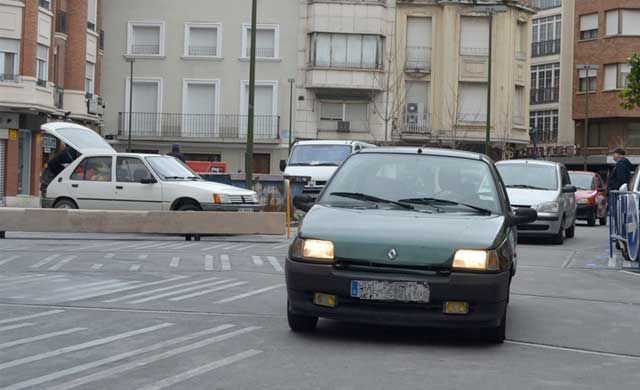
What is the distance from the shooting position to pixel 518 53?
5522 cm

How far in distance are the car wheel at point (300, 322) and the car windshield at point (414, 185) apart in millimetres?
1034

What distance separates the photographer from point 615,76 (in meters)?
60.5

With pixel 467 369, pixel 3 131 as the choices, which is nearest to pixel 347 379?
pixel 467 369

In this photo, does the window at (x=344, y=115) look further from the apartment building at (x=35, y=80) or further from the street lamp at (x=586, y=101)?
the street lamp at (x=586, y=101)

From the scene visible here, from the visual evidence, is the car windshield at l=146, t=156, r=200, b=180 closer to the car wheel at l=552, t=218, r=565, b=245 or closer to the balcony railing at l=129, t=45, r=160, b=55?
the car wheel at l=552, t=218, r=565, b=245

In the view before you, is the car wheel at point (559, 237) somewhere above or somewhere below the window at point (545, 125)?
below

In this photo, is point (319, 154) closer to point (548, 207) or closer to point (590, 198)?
point (590, 198)

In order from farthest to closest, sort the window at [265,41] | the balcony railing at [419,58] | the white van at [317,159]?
the balcony railing at [419,58] → the window at [265,41] → the white van at [317,159]

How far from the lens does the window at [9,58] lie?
3916cm

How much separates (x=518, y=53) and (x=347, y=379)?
4996cm

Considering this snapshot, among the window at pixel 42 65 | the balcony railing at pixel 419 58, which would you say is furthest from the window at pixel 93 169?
the balcony railing at pixel 419 58

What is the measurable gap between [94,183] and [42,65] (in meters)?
21.1

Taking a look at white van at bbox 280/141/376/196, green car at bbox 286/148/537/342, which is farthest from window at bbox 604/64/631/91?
green car at bbox 286/148/537/342

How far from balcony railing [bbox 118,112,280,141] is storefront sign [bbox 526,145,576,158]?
19.1 m
